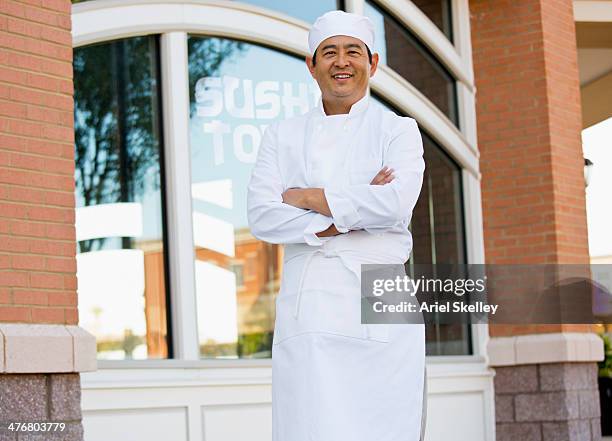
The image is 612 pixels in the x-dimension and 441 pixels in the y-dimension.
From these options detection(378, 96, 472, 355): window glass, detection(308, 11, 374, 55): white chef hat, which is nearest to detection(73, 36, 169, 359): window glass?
detection(378, 96, 472, 355): window glass

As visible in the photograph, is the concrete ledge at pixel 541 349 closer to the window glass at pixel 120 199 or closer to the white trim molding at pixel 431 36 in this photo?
the white trim molding at pixel 431 36

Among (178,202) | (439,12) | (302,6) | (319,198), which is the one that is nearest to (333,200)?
(319,198)

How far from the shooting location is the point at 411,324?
3.52 meters

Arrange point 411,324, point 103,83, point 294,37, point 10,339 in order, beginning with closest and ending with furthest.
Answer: point 411,324, point 10,339, point 103,83, point 294,37

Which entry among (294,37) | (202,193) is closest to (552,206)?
(294,37)

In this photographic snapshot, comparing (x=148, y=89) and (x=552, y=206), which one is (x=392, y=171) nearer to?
(x=148, y=89)

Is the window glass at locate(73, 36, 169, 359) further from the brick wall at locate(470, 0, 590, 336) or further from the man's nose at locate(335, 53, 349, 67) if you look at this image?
the brick wall at locate(470, 0, 590, 336)

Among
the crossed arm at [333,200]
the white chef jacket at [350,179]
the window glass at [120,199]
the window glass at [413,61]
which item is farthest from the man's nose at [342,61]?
the window glass at [413,61]

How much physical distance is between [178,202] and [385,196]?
306cm

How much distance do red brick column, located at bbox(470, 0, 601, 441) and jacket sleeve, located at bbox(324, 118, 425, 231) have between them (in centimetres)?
506

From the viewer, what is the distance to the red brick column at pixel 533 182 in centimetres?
846

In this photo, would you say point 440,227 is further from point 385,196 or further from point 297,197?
point 385,196

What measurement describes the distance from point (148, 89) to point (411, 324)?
337 cm

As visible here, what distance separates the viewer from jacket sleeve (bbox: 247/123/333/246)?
359 centimetres
